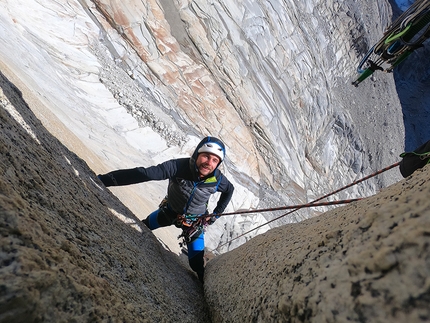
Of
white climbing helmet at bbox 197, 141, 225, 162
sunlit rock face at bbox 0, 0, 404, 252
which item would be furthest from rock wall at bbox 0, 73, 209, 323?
sunlit rock face at bbox 0, 0, 404, 252

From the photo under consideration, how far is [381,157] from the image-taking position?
22594 millimetres

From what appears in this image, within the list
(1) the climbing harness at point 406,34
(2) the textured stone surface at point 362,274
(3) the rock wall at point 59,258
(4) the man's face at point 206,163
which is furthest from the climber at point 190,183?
(1) the climbing harness at point 406,34

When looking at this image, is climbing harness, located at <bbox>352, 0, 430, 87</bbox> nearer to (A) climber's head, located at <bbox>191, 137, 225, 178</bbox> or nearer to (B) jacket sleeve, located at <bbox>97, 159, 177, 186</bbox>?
(A) climber's head, located at <bbox>191, 137, 225, 178</bbox>

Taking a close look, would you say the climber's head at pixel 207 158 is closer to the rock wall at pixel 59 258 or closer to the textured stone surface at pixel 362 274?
the rock wall at pixel 59 258

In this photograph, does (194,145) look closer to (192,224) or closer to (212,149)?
(192,224)

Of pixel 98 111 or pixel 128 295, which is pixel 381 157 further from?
pixel 128 295

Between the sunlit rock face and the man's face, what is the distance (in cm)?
207

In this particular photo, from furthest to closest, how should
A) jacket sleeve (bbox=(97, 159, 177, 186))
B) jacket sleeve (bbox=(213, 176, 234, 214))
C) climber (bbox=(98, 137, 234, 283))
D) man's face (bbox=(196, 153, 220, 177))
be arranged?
1. jacket sleeve (bbox=(213, 176, 234, 214))
2. man's face (bbox=(196, 153, 220, 177))
3. climber (bbox=(98, 137, 234, 283))
4. jacket sleeve (bbox=(97, 159, 177, 186))

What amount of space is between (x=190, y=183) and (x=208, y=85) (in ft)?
31.0

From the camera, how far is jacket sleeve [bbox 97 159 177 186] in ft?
11.4

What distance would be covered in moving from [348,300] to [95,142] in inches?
293

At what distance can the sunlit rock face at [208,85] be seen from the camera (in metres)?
8.39

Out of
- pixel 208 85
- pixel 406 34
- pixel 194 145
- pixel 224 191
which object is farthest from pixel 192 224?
pixel 208 85

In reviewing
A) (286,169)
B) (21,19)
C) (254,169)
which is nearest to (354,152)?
(286,169)
